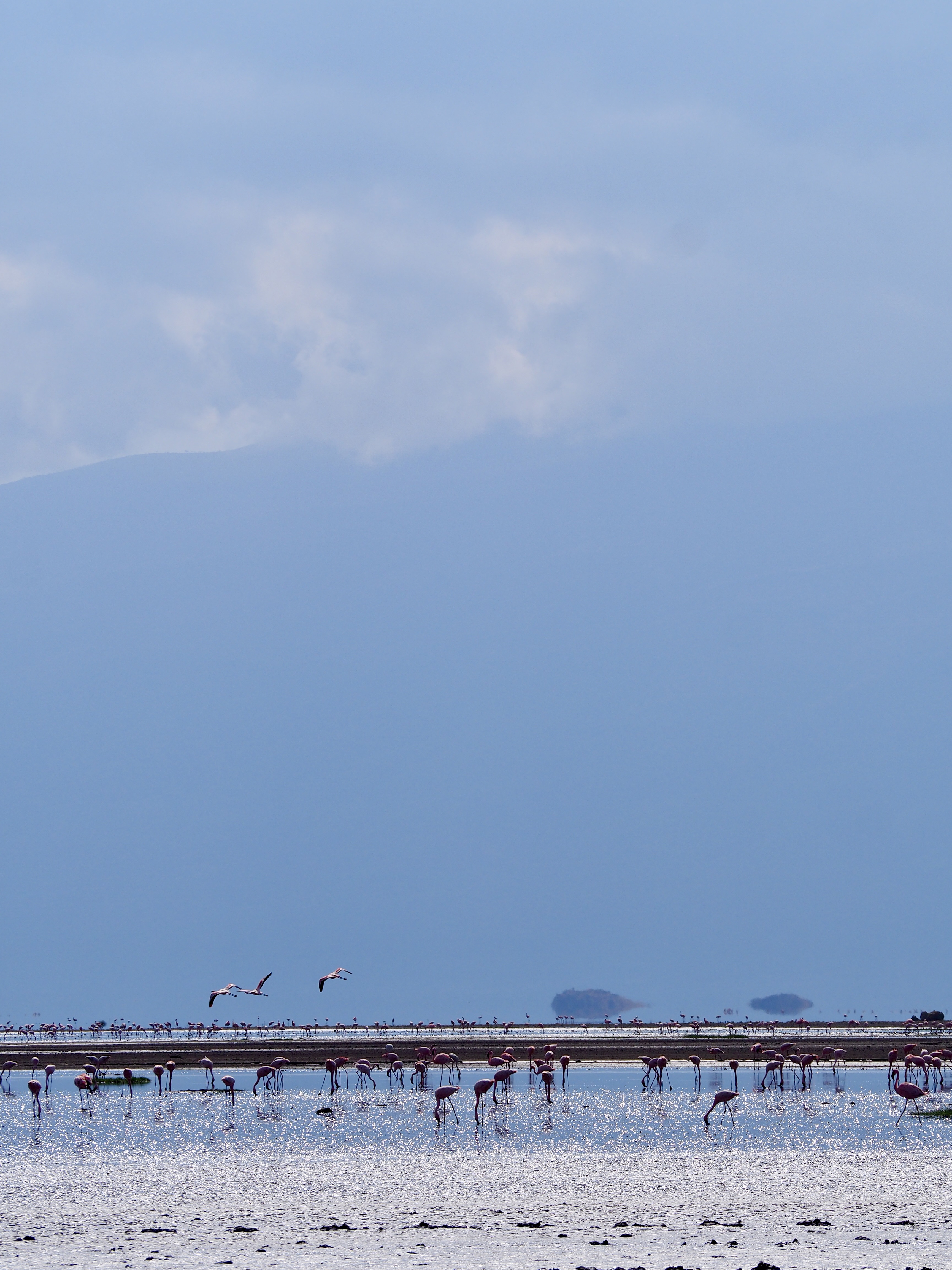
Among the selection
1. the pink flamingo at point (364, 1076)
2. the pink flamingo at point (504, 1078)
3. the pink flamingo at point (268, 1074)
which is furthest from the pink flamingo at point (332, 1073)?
the pink flamingo at point (504, 1078)

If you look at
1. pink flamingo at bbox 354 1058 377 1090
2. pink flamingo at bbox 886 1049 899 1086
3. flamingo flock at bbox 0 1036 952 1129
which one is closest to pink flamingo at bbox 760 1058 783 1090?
flamingo flock at bbox 0 1036 952 1129

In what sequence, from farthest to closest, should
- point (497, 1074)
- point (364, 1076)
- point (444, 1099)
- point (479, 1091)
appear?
point (364, 1076)
point (497, 1074)
point (444, 1099)
point (479, 1091)

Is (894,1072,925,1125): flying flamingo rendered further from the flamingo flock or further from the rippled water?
the rippled water

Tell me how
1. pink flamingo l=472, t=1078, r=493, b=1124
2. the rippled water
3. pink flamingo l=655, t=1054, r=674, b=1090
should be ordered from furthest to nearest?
pink flamingo l=655, t=1054, r=674, b=1090 < pink flamingo l=472, t=1078, r=493, b=1124 < the rippled water

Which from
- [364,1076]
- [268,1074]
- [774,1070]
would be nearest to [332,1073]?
[268,1074]

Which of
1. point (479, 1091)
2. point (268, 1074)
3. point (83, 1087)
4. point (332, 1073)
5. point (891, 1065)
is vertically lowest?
point (268, 1074)

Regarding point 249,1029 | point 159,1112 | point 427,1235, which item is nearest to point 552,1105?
point 159,1112

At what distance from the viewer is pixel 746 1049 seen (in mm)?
66562

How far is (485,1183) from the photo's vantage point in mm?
28578

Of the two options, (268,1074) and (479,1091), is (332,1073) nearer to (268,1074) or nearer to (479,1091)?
(268,1074)

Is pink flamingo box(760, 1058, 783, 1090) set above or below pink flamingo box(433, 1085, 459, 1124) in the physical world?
below

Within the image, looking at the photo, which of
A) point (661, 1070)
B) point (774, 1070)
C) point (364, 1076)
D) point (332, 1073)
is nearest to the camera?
point (332, 1073)

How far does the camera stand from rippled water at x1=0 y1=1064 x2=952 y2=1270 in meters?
21.7

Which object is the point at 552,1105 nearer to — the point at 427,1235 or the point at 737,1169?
the point at 737,1169
